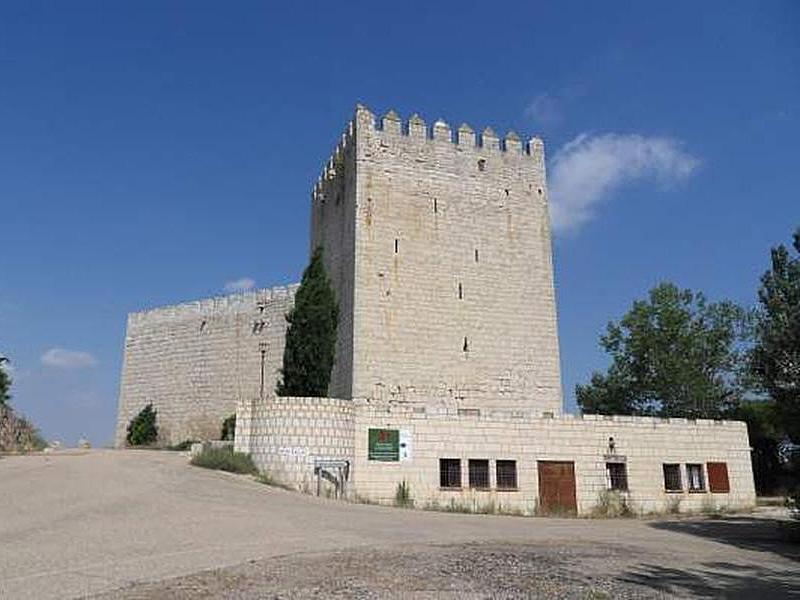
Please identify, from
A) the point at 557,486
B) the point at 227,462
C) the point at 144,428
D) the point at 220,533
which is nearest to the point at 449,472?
the point at 557,486

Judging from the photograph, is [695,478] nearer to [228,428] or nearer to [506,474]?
[506,474]

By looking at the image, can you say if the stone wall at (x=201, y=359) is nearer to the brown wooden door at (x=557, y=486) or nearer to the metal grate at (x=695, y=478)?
the brown wooden door at (x=557, y=486)

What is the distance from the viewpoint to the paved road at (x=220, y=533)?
7.31m

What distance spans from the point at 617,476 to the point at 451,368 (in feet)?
18.4

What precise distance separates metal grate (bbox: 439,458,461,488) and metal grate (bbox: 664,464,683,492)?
18.7 ft

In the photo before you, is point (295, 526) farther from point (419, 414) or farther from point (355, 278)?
point (355, 278)

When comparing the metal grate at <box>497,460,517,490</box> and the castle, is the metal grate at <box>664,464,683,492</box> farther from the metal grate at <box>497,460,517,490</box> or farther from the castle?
the metal grate at <box>497,460,517,490</box>

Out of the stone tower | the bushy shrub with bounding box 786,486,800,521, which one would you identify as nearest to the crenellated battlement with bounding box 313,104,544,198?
the stone tower

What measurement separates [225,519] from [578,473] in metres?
10.3

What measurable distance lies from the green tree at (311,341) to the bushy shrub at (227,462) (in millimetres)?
2656

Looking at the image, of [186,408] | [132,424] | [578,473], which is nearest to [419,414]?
[578,473]

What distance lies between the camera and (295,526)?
10.2 m

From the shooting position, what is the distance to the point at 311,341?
18.4 m

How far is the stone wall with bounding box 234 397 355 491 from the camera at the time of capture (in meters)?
15.8
